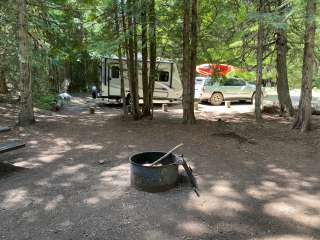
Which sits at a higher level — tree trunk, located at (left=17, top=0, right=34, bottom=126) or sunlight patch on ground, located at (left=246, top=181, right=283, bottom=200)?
tree trunk, located at (left=17, top=0, right=34, bottom=126)

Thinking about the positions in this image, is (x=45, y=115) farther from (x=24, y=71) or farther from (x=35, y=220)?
(x=35, y=220)

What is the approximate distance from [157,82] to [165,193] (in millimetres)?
13982

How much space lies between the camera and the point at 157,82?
18578 millimetres

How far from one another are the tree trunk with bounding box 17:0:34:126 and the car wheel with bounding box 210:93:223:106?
34.5 feet

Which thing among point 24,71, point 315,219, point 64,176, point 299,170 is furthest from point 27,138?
point 315,219

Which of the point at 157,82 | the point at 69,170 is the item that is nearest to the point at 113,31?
the point at 69,170

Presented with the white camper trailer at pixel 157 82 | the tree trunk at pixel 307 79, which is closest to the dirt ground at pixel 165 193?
the tree trunk at pixel 307 79

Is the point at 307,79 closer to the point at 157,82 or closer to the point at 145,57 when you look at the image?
the point at 145,57

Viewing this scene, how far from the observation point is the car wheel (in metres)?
18.8

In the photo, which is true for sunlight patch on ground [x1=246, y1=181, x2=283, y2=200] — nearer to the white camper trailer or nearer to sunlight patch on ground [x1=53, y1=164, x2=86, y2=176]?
sunlight patch on ground [x1=53, y1=164, x2=86, y2=176]

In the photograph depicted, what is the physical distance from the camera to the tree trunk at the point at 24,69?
9.88 m

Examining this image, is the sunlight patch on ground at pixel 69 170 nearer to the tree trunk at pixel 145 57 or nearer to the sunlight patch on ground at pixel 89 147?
the sunlight patch on ground at pixel 89 147

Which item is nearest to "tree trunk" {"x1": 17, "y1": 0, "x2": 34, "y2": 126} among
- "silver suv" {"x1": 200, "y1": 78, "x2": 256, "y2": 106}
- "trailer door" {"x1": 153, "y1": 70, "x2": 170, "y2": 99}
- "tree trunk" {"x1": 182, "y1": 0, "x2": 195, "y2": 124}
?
"tree trunk" {"x1": 182, "y1": 0, "x2": 195, "y2": 124}

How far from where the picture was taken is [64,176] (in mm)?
5746
